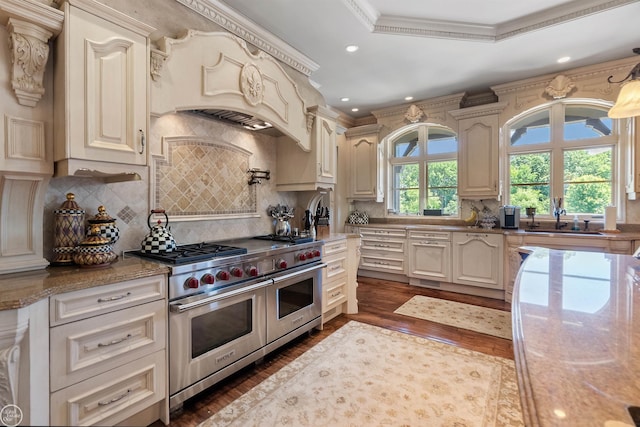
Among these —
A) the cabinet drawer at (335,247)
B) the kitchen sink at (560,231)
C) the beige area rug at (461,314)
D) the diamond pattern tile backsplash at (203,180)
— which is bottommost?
the beige area rug at (461,314)

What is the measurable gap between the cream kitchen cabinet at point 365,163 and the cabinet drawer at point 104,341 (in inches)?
155

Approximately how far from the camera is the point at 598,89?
3447mm

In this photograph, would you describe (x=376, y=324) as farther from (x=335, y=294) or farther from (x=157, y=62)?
(x=157, y=62)

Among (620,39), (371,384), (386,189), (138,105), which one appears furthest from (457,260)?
(138,105)

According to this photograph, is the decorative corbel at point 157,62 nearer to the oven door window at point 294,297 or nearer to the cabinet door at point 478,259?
the oven door window at point 294,297

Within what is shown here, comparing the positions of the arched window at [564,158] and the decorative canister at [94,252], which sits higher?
the arched window at [564,158]

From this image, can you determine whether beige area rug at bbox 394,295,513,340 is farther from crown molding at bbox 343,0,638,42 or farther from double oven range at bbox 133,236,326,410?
crown molding at bbox 343,0,638,42

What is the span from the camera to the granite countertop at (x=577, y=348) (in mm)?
522

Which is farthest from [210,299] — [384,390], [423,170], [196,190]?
[423,170]

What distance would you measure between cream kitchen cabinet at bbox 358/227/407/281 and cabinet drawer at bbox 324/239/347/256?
1.60 m

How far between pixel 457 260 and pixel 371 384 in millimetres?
2552

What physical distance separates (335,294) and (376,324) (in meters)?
0.50

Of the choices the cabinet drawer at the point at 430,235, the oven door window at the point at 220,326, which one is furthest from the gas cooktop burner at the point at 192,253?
the cabinet drawer at the point at 430,235

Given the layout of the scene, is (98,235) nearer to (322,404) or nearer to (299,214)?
(322,404)
